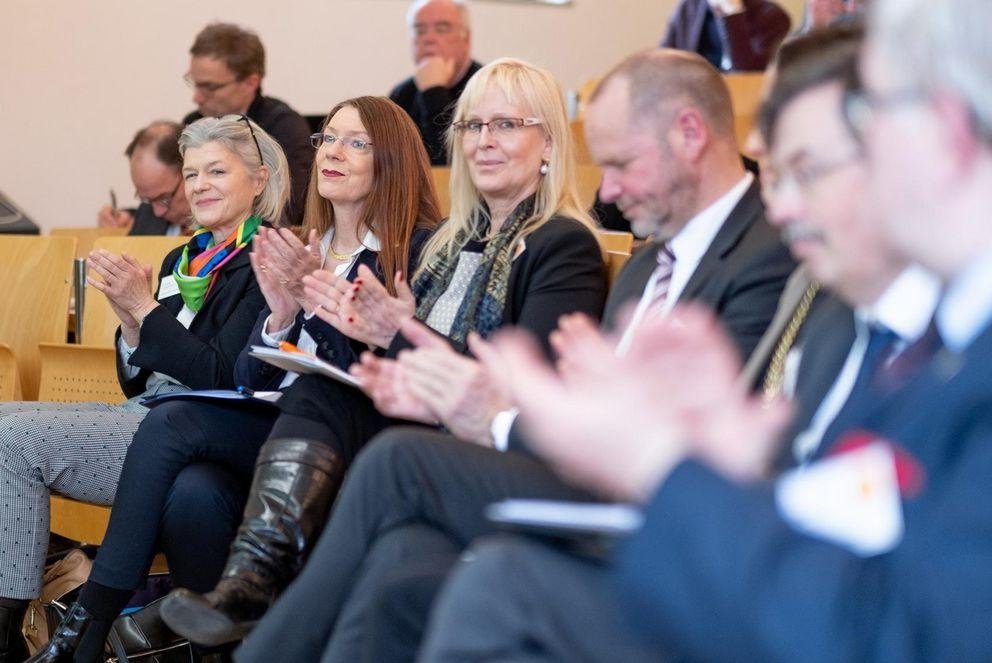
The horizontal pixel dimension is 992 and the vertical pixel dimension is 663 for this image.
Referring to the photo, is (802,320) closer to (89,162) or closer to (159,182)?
(159,182)

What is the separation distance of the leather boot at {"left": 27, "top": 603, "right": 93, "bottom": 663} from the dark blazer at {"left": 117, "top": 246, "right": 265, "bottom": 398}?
24.3 inches

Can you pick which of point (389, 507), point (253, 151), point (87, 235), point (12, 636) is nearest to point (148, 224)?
point (87, 235)

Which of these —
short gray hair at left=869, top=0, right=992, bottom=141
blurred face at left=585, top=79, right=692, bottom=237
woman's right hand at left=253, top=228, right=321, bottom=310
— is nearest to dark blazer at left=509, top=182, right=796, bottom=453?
blurred face at left=585, top=79, right=692, bottom=237

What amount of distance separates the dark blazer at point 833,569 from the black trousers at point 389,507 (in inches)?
28.8

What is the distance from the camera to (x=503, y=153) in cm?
266

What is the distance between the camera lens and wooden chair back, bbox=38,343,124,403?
3334 mm

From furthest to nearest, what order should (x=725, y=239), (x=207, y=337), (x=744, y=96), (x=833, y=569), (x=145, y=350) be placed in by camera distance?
(x=744, y=96) < (x=207, y=337) < (x=145, y=350) < (x=725, y=239) < (x=833, y=569)

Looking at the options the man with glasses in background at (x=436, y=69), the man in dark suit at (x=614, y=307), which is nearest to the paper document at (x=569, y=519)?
the man in dark suit at (x=614, y=307)

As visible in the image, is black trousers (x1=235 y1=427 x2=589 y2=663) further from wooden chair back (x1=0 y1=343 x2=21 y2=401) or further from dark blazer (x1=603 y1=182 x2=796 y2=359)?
wooden chair back (x1=0 y1=343 x2=21 y2=401)

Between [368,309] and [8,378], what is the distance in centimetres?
141

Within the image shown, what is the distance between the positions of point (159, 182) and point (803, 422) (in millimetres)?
3478

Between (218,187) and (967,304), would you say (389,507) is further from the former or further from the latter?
(218,187)

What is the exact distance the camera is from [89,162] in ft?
20.5

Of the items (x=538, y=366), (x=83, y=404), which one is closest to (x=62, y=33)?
(x=83, y=404)
